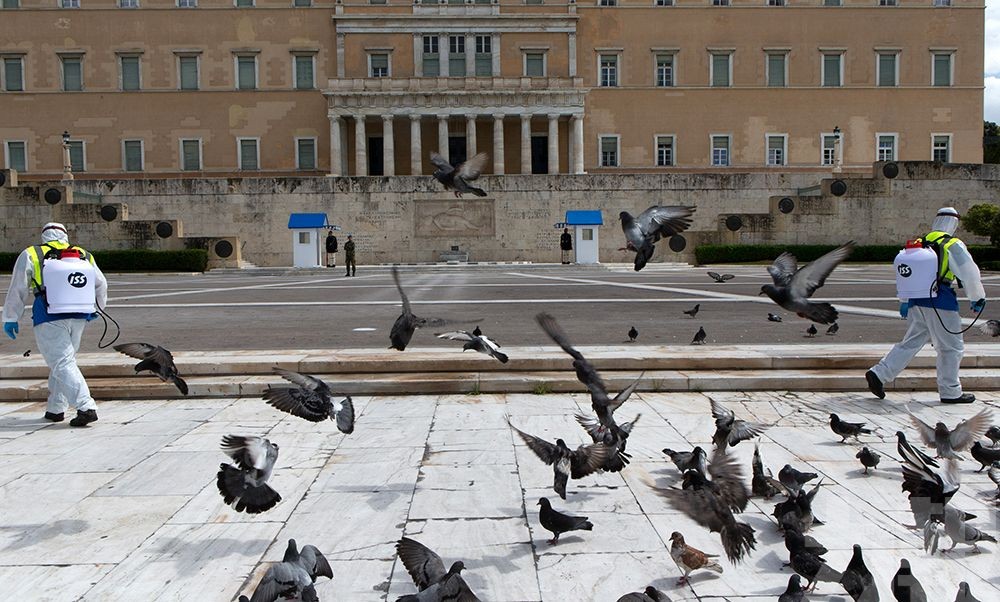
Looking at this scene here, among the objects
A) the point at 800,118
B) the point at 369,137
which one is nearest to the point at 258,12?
the point at 369,137

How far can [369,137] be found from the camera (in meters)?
57.9

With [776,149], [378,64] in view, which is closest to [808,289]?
[378,64]

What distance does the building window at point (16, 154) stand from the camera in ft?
184

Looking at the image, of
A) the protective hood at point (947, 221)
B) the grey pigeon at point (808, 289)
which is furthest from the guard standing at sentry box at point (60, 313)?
the protective hood at point (947, 221)

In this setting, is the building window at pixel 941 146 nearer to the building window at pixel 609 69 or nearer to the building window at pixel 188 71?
the building window at pixel 609 69

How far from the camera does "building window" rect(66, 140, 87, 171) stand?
56.0m

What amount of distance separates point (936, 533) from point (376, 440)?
166 inches

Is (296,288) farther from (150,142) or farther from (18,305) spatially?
(150,142)

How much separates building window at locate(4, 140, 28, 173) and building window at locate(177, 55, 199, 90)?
12003mm

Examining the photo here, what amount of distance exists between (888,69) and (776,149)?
32.7 feet

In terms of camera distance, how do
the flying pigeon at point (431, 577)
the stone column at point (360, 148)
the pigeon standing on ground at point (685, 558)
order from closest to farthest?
the flying pigeon at point (431, 577) < the pigeon standing on ground at point (685, 558) < the stone column at point (360, 148)

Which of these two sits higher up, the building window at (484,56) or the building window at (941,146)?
the building window at (484,56)

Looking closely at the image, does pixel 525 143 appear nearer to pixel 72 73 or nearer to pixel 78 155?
pixel 78 155

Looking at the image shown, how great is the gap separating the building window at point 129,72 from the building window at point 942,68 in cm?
5754
